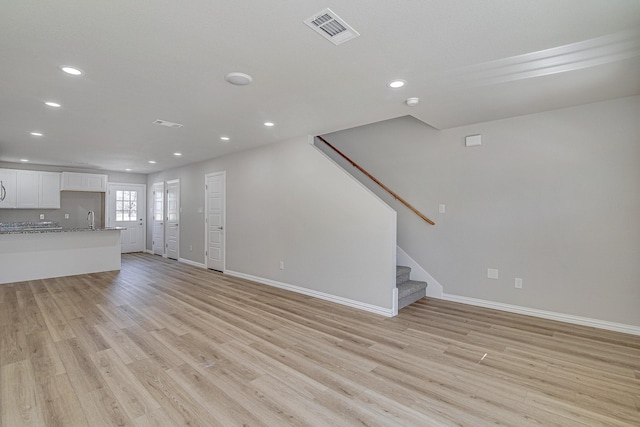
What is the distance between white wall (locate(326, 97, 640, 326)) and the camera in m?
3.22

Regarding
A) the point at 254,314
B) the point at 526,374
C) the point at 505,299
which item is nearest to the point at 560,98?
the point at 505,299

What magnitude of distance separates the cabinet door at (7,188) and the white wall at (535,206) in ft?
27.3

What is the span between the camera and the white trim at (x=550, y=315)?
10.5 feet

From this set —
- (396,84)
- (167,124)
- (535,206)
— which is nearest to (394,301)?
(535,206)

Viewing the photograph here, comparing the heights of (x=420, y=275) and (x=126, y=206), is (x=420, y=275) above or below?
below

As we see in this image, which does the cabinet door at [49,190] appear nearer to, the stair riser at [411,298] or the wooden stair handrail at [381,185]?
the wooden stair handrail at [381,185]

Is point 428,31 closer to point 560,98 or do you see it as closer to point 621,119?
point 560,98

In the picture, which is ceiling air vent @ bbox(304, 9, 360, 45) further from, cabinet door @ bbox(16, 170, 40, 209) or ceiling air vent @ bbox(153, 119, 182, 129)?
cabinet door @ bbox(16, 170, 40, 209)

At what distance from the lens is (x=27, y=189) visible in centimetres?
699

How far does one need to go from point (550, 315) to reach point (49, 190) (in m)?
10.2

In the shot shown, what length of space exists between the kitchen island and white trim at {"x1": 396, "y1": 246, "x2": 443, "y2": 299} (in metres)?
6.04

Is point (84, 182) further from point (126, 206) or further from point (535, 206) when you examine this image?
point (535, 206)

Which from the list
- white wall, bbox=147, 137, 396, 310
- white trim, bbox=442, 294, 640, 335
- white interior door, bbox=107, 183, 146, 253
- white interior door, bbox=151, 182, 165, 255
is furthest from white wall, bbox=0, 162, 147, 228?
white trim, bbox=442, 294, 640, 335

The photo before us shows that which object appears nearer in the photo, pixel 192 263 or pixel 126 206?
Result: pixel 192 263
